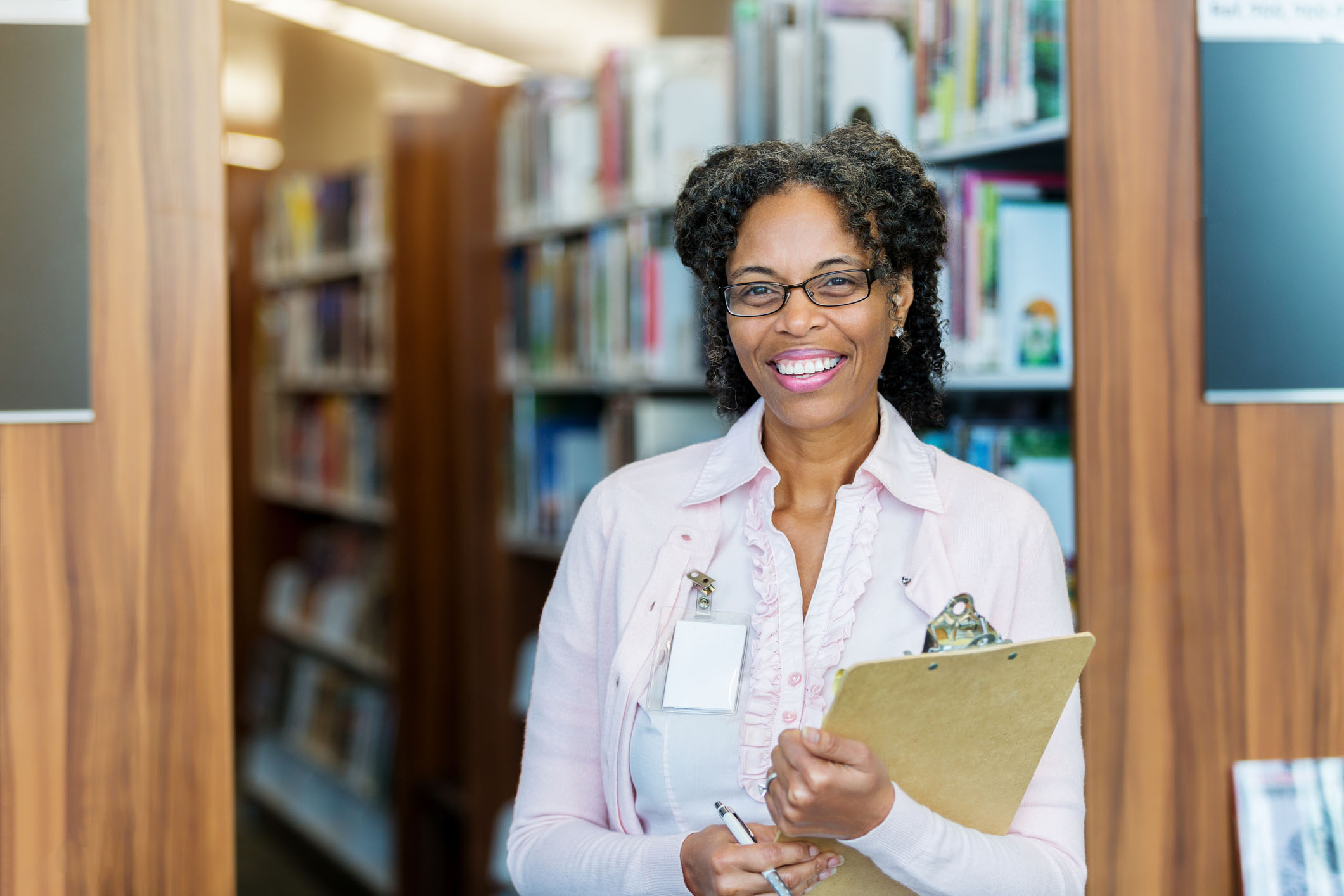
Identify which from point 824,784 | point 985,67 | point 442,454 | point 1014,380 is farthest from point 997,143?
point 442,454

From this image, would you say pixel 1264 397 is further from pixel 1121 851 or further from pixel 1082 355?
pixel 1121 851

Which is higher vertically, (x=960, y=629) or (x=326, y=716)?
(x=960, y=629)

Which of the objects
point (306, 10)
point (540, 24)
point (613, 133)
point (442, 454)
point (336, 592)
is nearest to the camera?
point (613, 133)

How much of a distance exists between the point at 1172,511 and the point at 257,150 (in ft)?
16.7

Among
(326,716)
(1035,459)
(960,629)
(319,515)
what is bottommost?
(326,716)

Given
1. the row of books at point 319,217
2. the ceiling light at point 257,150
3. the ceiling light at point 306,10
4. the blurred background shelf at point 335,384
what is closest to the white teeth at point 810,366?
the blurred background shelf at point 335,384

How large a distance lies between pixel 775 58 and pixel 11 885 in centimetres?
180

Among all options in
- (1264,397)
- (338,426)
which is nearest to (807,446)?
(1264,397)

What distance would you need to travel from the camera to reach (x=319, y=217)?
4605 mm

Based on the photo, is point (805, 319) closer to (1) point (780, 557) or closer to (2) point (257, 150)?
(1) point (780, 557)

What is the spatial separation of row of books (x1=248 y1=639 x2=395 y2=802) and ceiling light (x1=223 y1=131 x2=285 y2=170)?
89.9 inches

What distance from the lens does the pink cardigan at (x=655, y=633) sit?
121cm

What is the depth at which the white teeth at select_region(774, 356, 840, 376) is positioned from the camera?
1.25 m

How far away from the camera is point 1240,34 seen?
4.87ft
